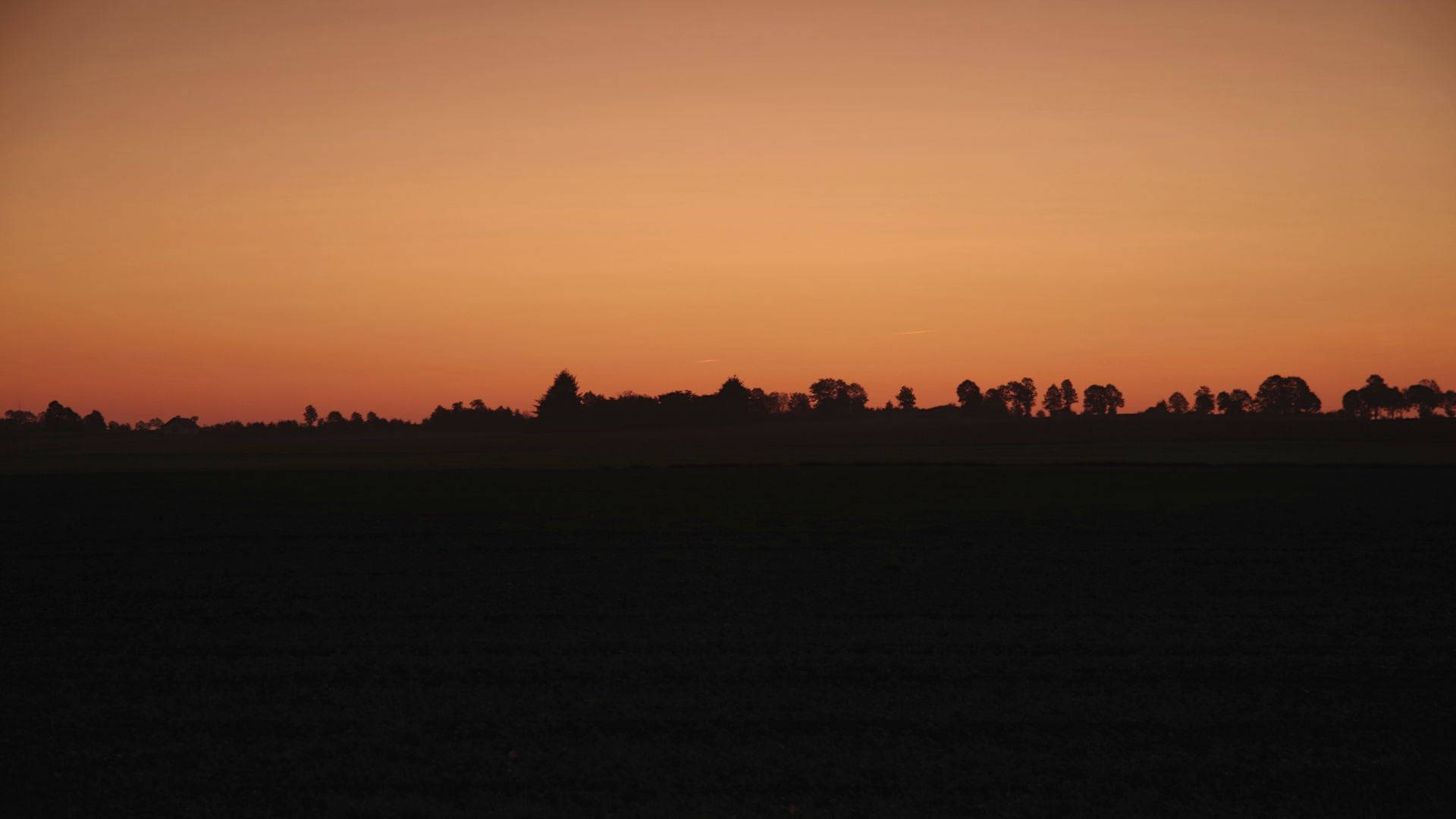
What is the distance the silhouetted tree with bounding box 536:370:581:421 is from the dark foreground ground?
127m

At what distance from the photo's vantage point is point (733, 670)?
11.1 m

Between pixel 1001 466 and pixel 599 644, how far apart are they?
125ft

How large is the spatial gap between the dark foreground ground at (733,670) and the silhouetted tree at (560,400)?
127m

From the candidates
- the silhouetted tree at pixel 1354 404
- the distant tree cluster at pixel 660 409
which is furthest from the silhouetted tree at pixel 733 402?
the silhouetted tree at pixel 1354 404

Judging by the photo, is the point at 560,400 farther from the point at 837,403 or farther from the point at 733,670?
the point at 733,670

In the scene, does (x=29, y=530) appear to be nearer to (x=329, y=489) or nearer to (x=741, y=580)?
(x=329, y=489)

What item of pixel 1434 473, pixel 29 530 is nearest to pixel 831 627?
pixel 29 530

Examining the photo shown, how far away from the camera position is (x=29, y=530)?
24500 mm

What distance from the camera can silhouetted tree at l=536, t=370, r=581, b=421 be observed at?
150250 mm

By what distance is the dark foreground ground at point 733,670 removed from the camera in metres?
7.93

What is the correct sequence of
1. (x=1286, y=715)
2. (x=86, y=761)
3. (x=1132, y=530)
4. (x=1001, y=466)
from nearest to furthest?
(x=86, y=761)
(x=1286, y=715)
(x=1132, y=530)
(x=1001, y=466)

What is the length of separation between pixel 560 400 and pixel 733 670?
144m

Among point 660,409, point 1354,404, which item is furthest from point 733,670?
point 1354,404

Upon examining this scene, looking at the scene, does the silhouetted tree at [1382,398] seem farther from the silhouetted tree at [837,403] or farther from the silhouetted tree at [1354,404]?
the silhouetted tree at [837,403]
